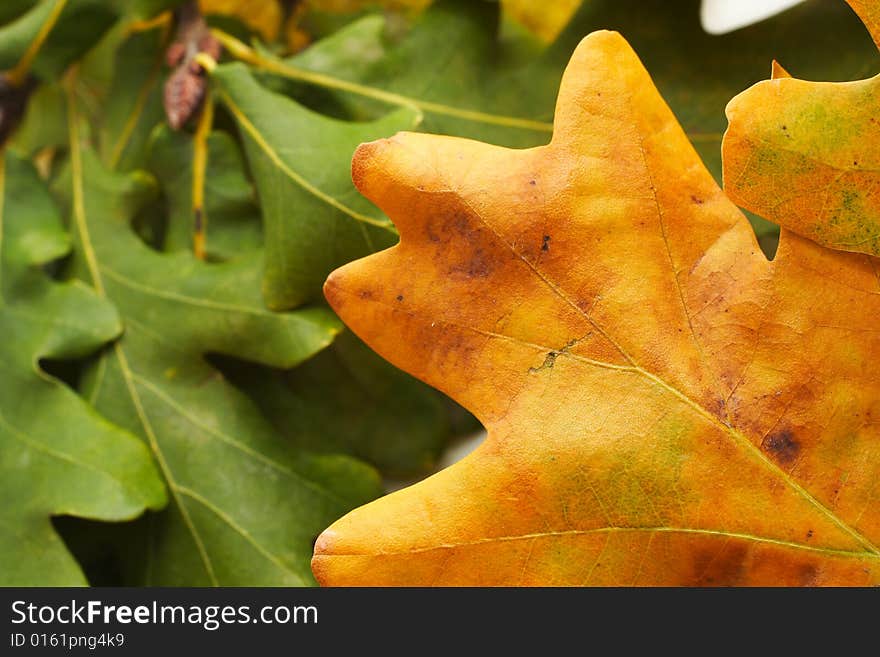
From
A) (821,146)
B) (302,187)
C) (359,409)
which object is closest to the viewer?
(821,146)

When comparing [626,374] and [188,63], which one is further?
[188,63]

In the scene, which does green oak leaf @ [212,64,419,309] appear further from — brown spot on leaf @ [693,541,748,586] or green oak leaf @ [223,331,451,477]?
brown spot on leaf @ [693,541,748,586]

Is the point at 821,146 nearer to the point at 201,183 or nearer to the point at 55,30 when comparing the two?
the point at 201,183

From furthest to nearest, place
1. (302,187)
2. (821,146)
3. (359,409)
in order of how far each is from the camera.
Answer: (359,409)
(302,187)
(821,146)

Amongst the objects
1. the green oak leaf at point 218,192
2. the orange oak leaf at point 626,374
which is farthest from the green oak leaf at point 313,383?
the orange oak leaf at point 626,374

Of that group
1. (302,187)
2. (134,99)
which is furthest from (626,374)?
(134,99)

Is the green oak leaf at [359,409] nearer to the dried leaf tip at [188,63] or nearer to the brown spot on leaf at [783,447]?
the dried leaf tip at [188,63]

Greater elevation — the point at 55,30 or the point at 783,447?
the point at 55,30
